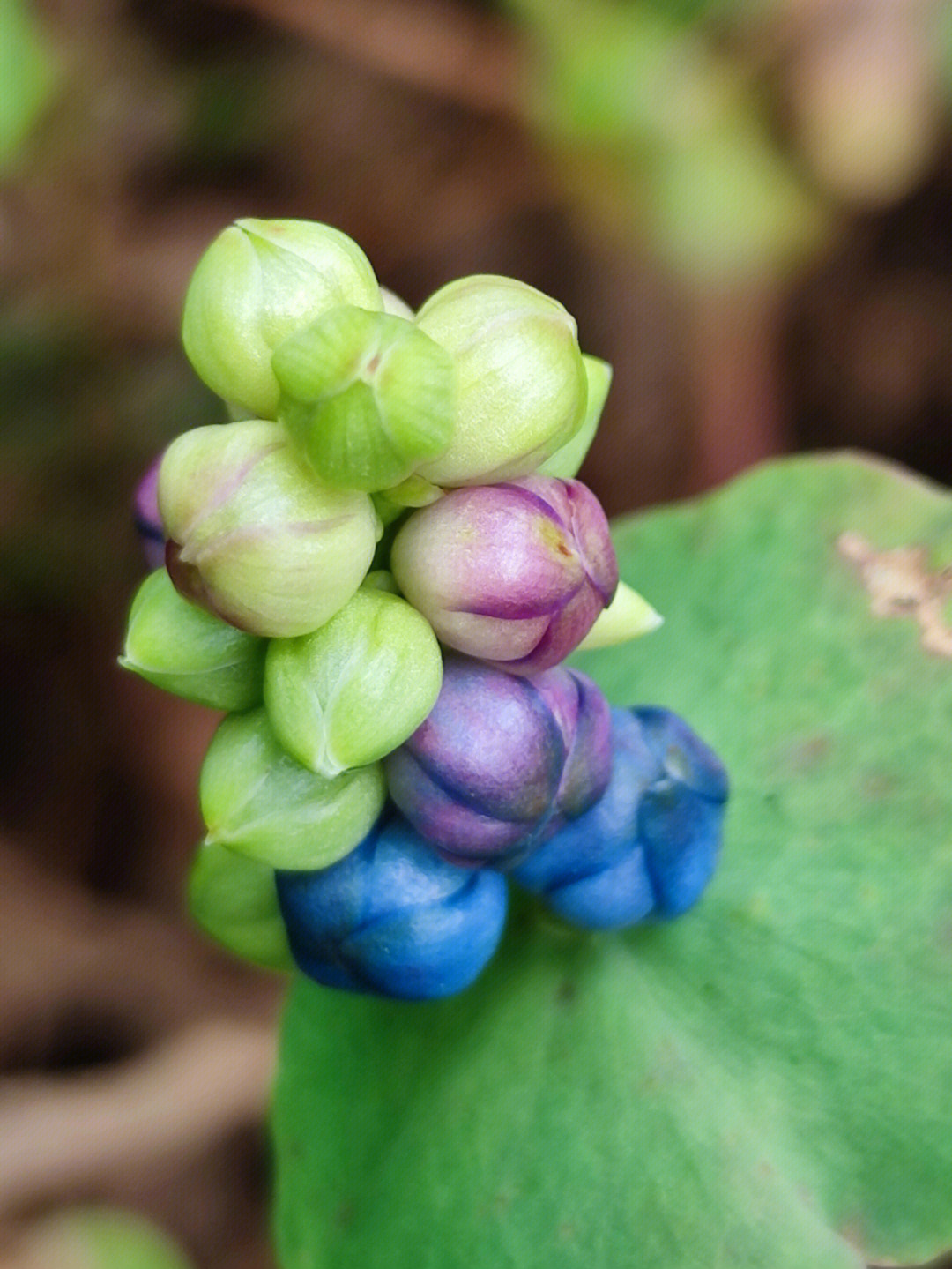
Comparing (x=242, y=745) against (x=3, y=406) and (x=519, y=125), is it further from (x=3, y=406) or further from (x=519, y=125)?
(x=519, y=125)

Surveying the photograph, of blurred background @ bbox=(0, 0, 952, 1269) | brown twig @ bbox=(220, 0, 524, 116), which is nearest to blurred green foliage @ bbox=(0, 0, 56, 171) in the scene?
blurred background @ bbox=(0, 0, 952, 1269)

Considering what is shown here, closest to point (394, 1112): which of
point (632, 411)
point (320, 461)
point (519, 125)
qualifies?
point (320, 461)

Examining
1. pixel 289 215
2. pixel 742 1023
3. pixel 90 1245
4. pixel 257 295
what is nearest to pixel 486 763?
pixel 257 295

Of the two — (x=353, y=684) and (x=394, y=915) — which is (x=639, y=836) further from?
(x=353, y=684)

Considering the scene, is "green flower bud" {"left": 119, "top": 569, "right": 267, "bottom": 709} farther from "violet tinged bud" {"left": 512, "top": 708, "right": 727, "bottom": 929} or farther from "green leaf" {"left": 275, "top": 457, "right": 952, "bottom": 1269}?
"green leaf" {"left": 275, "top": 457, "right": 952, "bottom": 1269}

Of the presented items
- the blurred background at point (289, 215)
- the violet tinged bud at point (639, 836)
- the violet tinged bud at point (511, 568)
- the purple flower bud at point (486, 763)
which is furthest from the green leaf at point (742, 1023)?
the blurred background at point (289, 215)
